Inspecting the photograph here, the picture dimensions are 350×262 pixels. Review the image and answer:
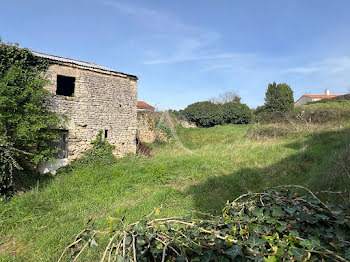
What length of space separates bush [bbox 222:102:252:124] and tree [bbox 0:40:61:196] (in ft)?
64.5

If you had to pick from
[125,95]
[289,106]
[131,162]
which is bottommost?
[131,162]

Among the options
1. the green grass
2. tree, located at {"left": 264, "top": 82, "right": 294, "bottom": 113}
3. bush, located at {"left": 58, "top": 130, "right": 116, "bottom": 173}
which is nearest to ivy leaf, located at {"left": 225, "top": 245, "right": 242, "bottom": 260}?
the green grass

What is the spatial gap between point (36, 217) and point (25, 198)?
1189 millimetres

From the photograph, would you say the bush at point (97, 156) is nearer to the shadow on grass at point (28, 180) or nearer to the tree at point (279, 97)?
the shadow on grass at point (28, 180)

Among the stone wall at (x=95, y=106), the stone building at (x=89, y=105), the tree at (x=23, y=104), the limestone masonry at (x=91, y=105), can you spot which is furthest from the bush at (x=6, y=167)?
the stone wall at (x=95, y=106)

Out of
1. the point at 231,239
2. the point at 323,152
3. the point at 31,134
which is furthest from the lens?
the point at 323,152

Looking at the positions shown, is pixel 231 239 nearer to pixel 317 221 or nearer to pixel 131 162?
pixel 317 221

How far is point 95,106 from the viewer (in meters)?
9.96

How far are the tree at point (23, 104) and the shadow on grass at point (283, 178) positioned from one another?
17.0 ft

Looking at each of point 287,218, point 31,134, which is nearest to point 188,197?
point 287,218

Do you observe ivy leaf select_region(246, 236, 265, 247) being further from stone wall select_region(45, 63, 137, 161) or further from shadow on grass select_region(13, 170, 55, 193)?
stone wall select_region(45, 63, 137, 161)

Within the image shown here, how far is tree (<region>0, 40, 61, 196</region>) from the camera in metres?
6.50

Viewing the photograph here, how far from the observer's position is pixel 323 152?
8.05m

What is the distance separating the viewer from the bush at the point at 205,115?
24188 mm
